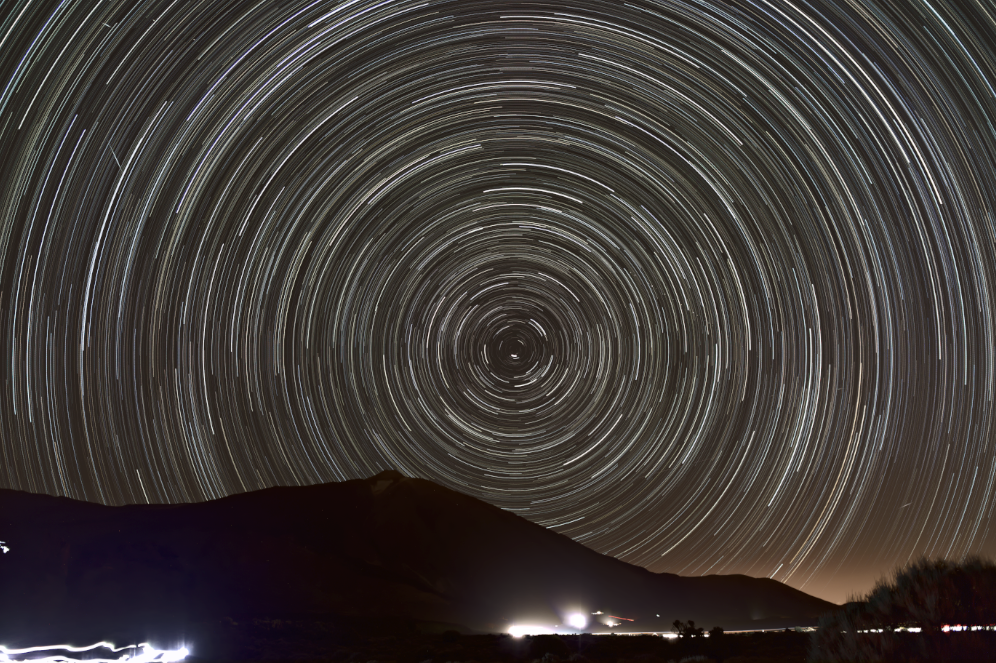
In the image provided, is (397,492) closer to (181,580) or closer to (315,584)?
(315,584)

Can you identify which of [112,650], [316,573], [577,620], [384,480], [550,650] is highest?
[384,480]

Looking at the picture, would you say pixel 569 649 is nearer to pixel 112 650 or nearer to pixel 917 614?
pixel 917 614

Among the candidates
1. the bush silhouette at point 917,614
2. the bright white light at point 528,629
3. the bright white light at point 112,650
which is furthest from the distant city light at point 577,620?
the bush silhouette at point 917,614

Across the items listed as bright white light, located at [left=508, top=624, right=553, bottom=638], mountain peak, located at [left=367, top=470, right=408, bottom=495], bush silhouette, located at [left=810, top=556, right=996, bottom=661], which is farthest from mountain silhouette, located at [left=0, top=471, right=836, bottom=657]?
bush silhouette, located at [left=810, top=556, right=996, bottom=661]

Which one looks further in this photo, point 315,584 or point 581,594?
point 581,594

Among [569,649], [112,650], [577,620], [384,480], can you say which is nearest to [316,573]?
[577,620]

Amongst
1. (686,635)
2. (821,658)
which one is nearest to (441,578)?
(686,635)
